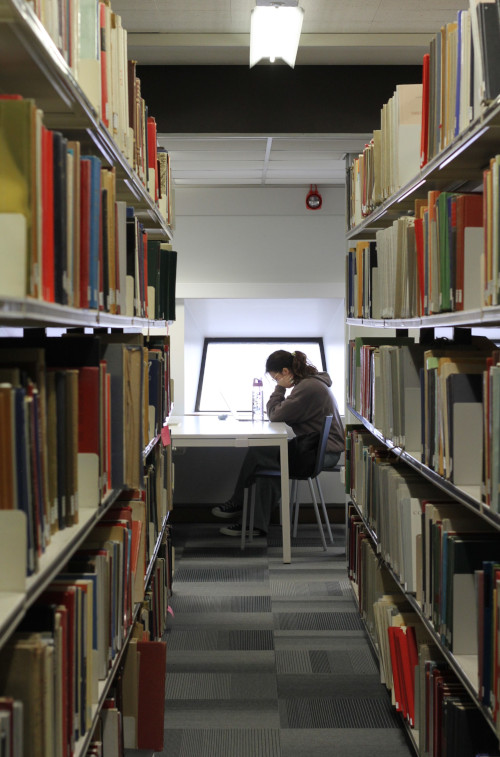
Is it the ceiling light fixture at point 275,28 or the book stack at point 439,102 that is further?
the ceiling light fixture at point 275,28

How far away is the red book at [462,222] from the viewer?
1.92 m

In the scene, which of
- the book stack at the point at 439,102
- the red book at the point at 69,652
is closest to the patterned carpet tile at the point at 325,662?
the book stack at the point at 439,102

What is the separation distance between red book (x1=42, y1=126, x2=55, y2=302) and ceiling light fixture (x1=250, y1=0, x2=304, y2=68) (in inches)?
86.9

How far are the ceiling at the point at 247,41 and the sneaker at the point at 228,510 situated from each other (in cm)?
230

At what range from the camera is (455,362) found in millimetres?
1990

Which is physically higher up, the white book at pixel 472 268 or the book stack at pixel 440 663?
the white book at pixel 472 268

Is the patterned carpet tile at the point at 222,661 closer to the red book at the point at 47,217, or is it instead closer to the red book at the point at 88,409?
the red book at the point at 88,409

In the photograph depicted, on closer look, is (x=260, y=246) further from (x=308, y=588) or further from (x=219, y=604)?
(x=219, y=604)

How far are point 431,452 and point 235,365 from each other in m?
4.67

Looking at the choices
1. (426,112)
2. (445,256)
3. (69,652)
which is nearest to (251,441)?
(426,112)

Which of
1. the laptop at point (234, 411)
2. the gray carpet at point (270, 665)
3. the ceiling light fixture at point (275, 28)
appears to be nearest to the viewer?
the gray carpet at point (270, 665)

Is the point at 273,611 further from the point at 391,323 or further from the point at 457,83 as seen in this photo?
the point at 457,83

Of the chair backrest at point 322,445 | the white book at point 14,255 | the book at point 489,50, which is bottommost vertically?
the chair backrest at point 322,445

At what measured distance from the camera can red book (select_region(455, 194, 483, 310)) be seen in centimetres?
192
